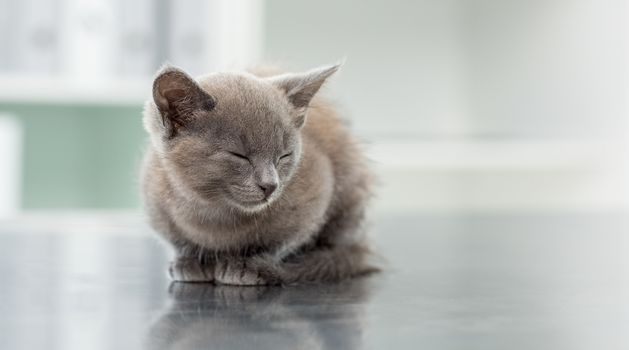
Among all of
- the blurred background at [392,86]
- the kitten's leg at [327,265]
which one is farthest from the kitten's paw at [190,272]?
the blurred background at [392,86]

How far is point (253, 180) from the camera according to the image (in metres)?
1.20

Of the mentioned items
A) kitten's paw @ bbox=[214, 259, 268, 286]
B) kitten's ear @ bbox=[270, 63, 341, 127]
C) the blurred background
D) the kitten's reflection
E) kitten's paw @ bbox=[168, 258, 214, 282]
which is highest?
kitten's ear @ bbox=[270, 63, 341, 127]

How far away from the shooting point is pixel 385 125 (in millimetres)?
4125

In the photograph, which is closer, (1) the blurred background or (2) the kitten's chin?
(2) the kitten's chin

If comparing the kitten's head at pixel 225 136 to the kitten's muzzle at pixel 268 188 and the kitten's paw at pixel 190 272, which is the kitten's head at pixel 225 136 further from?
the kitten's paw at pixel 190 272

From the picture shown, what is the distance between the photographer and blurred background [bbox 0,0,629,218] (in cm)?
363

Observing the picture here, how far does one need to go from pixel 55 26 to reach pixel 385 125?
1507mm

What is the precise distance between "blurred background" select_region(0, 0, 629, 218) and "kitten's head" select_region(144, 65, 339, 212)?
7.60 feet

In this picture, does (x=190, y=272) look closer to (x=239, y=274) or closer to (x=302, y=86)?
(x=239, y=274)

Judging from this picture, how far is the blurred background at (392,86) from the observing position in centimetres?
363

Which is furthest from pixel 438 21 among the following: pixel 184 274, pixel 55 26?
pixel 184 274

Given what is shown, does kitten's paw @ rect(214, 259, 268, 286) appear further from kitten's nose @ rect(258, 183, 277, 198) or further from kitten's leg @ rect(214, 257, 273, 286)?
kitten's nose @ rect(258, 183, 277, 198)

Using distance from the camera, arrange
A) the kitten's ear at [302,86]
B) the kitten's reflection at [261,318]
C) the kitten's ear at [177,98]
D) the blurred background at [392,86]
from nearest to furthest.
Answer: the kitten's reflection at [261,318] → the kitten's ear at [177,98] → the kitten's ear at [302,86] → the blurred background at [392,86]

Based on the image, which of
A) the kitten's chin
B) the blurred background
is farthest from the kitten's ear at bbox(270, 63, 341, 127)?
the blurred background
